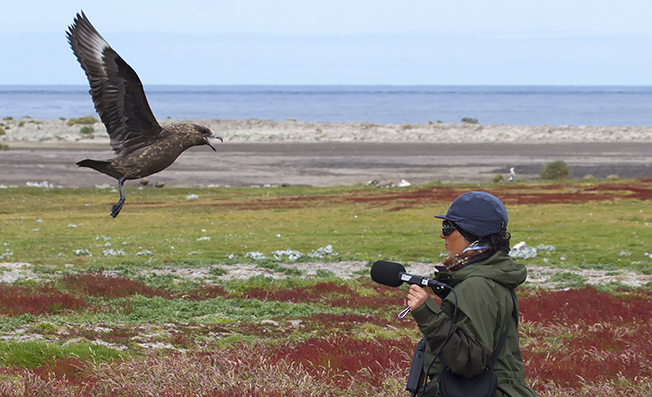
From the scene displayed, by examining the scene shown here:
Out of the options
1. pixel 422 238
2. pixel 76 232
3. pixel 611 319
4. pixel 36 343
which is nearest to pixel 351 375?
pixel 36 343

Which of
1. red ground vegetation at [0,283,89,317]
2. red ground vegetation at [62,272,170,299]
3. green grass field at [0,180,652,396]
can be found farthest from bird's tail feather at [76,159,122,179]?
red ground vegetation at [62,272,170,299]

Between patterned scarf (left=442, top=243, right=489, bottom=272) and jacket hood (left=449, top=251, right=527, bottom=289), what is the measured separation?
0.16ft

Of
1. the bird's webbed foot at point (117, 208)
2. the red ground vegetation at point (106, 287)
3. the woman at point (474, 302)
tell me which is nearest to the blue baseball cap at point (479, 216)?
the woman at point (474, 302)

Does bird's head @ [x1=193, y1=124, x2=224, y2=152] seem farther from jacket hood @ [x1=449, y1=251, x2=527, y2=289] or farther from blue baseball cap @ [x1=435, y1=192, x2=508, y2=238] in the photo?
jacket hood @ [x1=449, y1=251, x2=527, y2=289]

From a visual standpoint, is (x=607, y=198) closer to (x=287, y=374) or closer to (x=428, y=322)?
(x=287, y=374)

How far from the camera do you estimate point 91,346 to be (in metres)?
7.91

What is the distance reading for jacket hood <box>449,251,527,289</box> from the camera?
3.48 metres

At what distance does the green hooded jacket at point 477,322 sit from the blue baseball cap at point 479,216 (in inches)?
6.0

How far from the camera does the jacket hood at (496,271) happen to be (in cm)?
348

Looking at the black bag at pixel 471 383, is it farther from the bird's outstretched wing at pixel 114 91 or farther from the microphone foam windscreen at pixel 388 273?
the bird's outstretched wing at pixel 114 91

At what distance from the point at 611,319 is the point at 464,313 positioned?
29.3 ft

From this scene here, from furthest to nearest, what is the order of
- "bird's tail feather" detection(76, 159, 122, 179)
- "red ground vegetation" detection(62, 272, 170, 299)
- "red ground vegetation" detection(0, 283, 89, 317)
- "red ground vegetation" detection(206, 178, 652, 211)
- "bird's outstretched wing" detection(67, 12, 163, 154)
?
1. "red ground vegetation" detection(206, 178, 652, 211)
2. "red ground vegetation" detection(62, 272, 170, 299)
3. "red ground vegetation" detection(0, 283, 89, 317)
4. "bird's outstretched wing" detection(67, 12, 163, 154)
5. "bird's tail feather" detection(76, 159, 122, 179)

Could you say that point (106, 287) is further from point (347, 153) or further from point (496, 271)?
point (347, 153)

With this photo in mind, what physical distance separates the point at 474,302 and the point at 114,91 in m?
2.56
